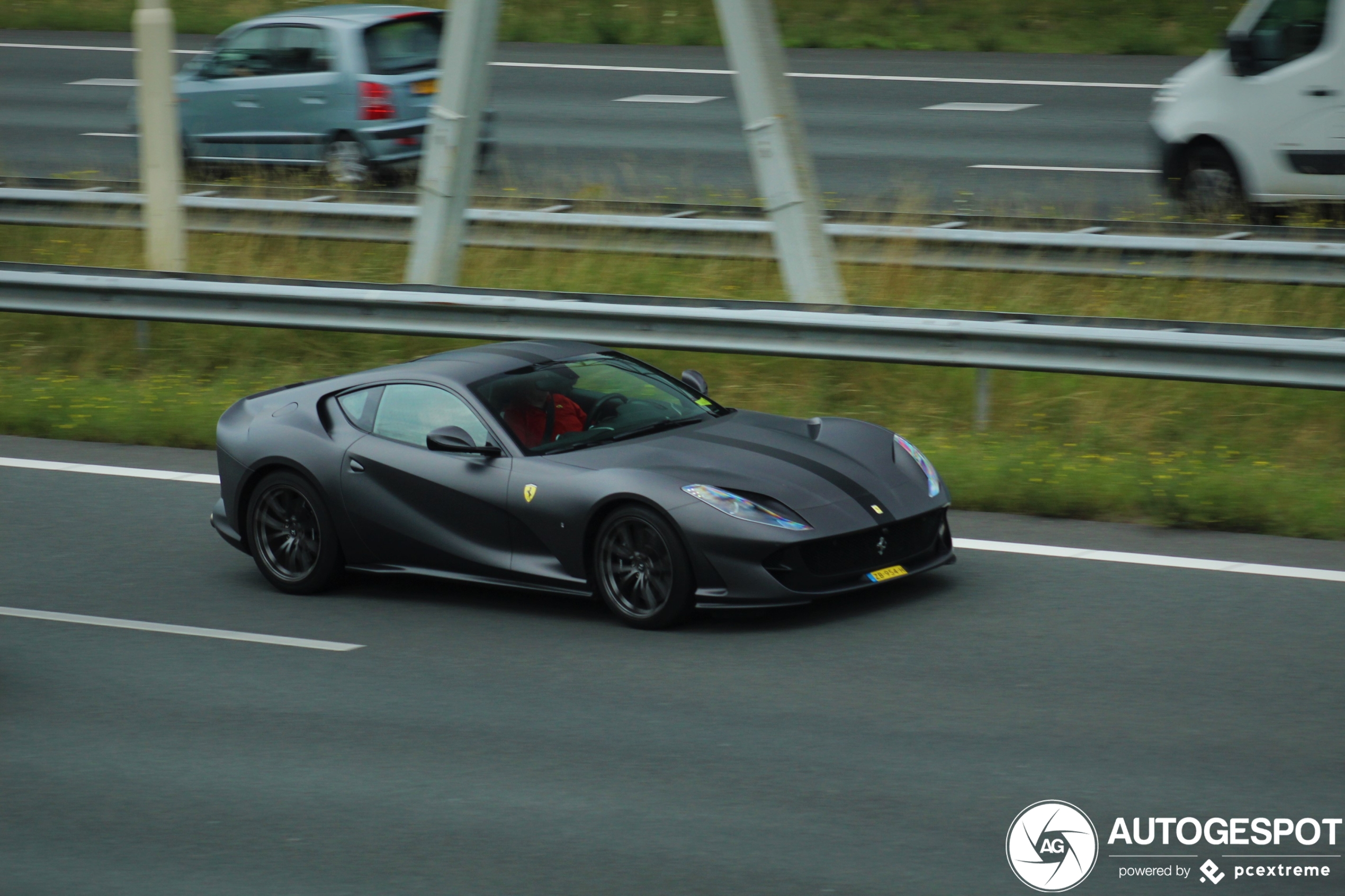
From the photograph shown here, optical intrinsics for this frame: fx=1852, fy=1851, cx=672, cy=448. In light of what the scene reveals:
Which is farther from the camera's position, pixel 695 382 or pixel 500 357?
pixel 695 382

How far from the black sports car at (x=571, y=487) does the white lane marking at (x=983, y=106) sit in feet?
44.9

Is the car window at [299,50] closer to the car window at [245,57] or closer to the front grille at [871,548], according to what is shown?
the car window at [245,57]

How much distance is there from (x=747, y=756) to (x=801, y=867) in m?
0.98

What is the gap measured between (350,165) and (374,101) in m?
0.67

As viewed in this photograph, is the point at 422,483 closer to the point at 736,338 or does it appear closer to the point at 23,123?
the point at 736,338

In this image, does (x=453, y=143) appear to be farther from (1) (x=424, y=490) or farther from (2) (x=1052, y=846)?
(2) (x=1052, y=846)

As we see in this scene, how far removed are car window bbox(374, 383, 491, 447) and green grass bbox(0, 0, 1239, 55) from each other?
57.1 feet

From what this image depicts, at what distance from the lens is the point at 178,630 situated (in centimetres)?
848

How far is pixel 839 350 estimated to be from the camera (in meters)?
11.2

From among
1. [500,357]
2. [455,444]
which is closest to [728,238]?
[500,357]

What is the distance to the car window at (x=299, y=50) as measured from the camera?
59.2ft

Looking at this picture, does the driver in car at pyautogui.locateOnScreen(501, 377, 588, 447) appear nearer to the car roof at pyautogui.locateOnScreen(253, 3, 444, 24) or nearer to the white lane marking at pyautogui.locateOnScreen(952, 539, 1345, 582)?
the white lane marking at pyautogui.locateOnScreen(952, 539, 1345, 582)

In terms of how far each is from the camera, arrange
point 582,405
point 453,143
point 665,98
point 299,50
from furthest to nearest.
Answer: point 665,98 < point 299,50 < point 453,143 < point 582,405

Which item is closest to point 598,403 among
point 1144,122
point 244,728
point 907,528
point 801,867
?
point 907,528
